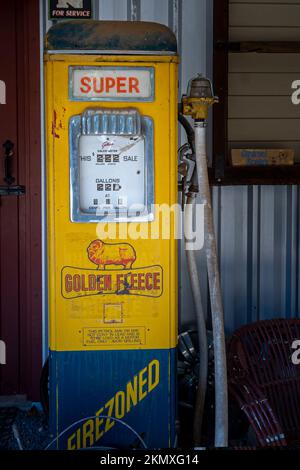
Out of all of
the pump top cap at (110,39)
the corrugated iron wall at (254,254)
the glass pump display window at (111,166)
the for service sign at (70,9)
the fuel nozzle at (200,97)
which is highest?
the for service sign at (70,9)

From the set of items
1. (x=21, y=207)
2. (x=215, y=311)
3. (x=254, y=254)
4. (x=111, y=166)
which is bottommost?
(x=215, y=311)

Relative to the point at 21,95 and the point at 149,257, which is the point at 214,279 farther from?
the point at 21,95

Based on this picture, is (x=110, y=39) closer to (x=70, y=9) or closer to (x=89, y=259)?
(x=89, y=259)

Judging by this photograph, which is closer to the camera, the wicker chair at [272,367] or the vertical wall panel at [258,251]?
the wicker chair at [272,367]

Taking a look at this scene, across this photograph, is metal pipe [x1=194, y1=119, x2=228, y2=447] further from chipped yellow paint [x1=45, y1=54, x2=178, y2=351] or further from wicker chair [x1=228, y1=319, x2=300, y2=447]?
wicker chair [x1=228, y1=319, x2=300, y2=447]

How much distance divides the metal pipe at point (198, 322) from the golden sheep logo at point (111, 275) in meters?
0.30

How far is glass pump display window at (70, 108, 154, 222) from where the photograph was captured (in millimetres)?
2670

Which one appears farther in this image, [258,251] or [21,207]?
[258,251]

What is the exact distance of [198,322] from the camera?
313 cm

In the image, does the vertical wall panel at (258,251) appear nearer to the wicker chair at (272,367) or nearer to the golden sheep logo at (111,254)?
the wicker chair at (272,367)

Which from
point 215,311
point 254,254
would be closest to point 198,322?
point 215,311

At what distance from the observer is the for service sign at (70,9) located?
12.6ft

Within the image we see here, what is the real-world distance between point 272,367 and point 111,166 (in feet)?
5.13

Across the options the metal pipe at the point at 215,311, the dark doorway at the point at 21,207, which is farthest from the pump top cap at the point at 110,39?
the dark doorway at the point at 21,207
